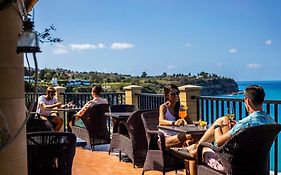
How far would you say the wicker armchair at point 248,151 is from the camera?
136 inches

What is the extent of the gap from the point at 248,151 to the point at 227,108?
1779 millimetres

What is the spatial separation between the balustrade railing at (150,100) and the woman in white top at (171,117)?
87.1 inches

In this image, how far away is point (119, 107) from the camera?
7.33 metres

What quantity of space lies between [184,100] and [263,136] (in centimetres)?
331

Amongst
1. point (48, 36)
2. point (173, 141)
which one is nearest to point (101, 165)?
point (173, 141)

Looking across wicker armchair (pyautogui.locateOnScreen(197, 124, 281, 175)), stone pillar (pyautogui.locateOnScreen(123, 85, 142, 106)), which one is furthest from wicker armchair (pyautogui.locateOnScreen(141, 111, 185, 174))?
stone pillar (pyautogui.locateOnScreen(123, 85, 142, 106))

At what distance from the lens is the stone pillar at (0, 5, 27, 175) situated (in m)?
2.33

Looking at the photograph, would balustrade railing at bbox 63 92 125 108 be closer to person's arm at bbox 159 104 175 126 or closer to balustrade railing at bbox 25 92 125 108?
balustrade railing at bbox 25 92 125 108

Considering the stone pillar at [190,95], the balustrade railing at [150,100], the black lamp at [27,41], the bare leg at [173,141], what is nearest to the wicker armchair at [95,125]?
the balustrade railing at [150,100]

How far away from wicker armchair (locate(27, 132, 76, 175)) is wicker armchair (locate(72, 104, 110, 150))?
12.9 ft

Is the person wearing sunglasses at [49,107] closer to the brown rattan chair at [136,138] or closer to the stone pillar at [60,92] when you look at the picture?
the stone pillar at [60,92]

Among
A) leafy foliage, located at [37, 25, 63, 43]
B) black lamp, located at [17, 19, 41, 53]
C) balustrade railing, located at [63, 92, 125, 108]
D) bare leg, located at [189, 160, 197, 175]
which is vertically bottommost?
bare leg, located at [189, 160, 197, 175]

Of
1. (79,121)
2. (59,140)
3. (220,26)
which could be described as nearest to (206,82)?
(79,121)

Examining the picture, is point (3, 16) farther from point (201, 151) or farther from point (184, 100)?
point (184, 100)
